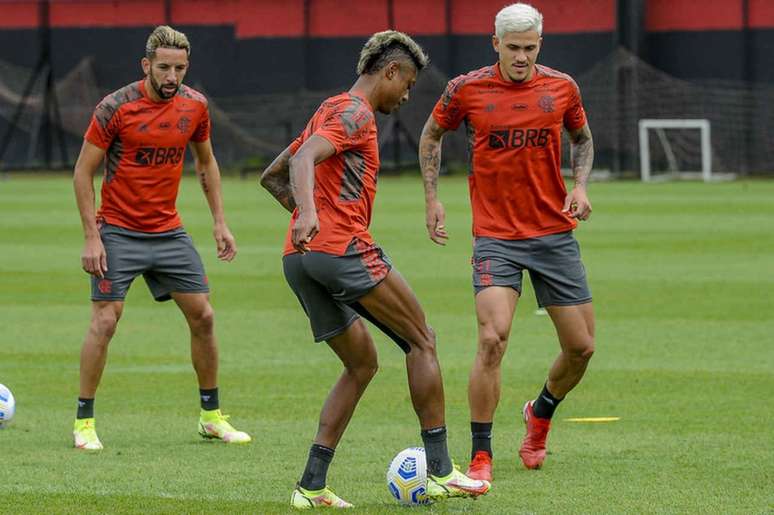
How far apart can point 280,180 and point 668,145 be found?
31918 mm

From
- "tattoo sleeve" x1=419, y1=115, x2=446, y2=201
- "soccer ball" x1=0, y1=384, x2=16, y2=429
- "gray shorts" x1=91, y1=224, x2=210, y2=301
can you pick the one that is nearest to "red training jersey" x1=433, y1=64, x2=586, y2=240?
"tattoo sleeve" x1=419, y1=115, x2=446, y2=201

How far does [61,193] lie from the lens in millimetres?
33219

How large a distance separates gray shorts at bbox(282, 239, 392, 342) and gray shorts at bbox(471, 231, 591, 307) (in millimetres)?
1273

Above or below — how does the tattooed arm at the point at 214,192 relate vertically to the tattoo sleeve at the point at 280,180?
below

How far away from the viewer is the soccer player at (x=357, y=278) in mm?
6715

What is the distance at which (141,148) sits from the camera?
357 inches

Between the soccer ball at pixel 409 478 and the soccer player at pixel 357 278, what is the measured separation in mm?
47

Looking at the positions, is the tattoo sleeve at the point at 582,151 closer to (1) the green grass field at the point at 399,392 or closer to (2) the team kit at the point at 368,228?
(2) the team kit at the point at 368,228

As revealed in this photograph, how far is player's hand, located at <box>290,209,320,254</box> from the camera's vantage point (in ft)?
20.8

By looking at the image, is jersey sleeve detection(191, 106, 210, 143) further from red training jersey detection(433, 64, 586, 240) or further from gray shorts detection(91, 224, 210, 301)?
red training jersey detection(433, 64, 586, 240)

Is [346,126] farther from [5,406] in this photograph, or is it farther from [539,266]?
[5,406]

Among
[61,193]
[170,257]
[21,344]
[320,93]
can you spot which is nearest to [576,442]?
[170,257]

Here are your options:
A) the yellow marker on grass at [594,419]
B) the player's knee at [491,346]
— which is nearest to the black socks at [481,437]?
the player's knee at [491,346]

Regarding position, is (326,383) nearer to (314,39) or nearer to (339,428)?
(339,428)
